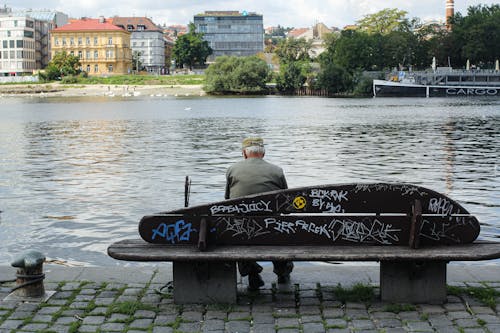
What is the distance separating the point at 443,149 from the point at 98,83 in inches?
5896

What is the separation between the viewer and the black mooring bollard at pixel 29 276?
288 inches

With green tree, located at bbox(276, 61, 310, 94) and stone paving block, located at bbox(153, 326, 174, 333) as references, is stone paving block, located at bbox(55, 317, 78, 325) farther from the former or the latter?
green tree, located at bbox(276, 61, 310, 94)

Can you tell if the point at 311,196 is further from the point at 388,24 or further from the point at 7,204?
the point at 388,24

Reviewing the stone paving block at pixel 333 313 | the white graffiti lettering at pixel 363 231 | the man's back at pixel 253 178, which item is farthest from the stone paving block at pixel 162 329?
the man's back at pixel 253 178

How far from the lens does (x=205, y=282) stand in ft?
23.6

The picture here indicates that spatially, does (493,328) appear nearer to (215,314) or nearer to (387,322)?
(387,322)

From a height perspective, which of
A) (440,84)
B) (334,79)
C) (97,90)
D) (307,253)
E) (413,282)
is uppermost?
(334,79)

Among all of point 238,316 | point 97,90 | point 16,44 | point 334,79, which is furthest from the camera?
point 16,44

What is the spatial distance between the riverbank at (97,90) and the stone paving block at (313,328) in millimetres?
150060

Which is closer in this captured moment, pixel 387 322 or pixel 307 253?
pixel 387 322

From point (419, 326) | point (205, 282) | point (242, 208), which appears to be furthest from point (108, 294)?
point (419, 326)

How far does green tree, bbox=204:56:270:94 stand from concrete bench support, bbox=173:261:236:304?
133041 mm

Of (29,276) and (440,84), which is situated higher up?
(440,84)

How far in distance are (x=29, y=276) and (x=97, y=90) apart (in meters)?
164
